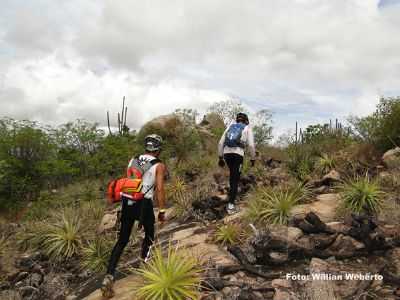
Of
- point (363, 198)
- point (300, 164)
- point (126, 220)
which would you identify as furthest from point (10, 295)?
point (300, 164)

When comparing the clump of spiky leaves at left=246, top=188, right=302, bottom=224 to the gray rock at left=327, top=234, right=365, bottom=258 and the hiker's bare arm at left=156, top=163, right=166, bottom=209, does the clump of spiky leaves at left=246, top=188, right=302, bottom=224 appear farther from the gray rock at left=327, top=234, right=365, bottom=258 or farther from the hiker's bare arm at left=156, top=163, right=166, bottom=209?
the hiker's bare arm at left=156, top=163, right=166, bottom=209

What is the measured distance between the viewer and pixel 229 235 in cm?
607

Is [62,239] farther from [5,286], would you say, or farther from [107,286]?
[107,286]

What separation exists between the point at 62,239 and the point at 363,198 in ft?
20.9

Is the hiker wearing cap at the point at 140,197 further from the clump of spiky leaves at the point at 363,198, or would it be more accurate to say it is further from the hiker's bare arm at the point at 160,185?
the clump of spiky leaves at the point at 363,198

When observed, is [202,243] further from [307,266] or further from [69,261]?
[69,261]

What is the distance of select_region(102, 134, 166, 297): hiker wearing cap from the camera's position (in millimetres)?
4898

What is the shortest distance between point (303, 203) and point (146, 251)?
3750 millimetres

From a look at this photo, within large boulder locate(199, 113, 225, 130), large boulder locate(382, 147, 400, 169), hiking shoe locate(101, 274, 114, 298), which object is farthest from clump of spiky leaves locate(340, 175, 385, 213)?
large boulder locate(199, 113, 225, 130)

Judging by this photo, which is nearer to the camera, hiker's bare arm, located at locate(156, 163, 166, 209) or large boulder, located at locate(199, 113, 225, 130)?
hiker's bare arm, located at locate(156, 163, 166, 209)

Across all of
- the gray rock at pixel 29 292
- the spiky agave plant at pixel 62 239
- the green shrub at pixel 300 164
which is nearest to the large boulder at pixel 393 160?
the green shrub at pixel 300 164

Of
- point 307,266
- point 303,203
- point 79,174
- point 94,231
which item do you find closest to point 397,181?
point 303,203

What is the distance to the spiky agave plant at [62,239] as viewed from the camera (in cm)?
761

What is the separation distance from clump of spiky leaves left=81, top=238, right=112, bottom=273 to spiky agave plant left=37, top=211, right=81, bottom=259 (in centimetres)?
52
